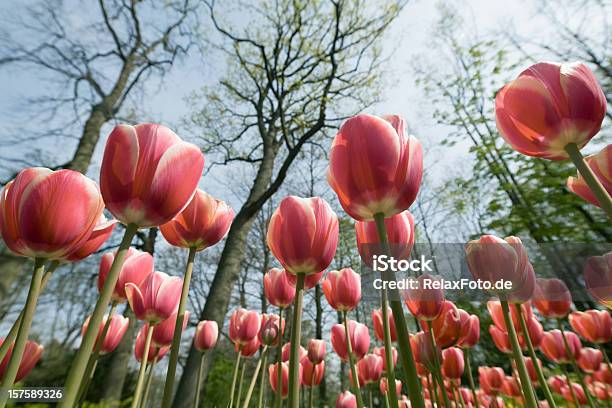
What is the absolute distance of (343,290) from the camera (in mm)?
1114

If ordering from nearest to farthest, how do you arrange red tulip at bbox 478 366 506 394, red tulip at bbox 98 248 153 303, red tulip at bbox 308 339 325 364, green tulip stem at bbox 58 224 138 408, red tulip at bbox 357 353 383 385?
green tulip stem at bbox 58 224 138 408
red tulip at bbox 98 248 153 303
red tulip at bbox 308 339 325 364
red tulip at bbox 357 353 383 385
red tulip at bbox 478 366 506 394

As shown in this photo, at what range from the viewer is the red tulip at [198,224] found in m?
0.75

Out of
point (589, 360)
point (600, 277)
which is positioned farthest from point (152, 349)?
point (589, 360)

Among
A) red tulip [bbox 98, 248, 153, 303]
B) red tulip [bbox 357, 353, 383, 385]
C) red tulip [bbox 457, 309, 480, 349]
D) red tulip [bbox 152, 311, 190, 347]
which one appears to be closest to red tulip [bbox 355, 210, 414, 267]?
red tulip [bbox 457, 309, 480, 349]

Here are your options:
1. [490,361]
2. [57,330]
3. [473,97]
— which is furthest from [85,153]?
[473,97]

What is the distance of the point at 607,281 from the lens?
68 cm

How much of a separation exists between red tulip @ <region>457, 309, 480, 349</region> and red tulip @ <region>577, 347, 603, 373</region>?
3.39 feet

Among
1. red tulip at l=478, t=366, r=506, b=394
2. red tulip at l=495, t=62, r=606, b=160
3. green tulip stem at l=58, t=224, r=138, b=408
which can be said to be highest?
red tulip at l=495, t=62, r=606, b=160

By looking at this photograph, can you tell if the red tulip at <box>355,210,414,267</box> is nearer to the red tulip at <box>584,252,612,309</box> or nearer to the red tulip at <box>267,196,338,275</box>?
the red tulip at <box>267,196,338,275</box>

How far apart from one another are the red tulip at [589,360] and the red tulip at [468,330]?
103cm

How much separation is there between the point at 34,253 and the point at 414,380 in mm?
550

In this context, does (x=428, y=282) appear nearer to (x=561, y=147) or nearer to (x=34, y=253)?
(x=561, y=147)

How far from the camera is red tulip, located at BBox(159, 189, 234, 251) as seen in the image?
0.75 metres

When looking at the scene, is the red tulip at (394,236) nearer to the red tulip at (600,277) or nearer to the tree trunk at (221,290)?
the red tulip at (600,277)
